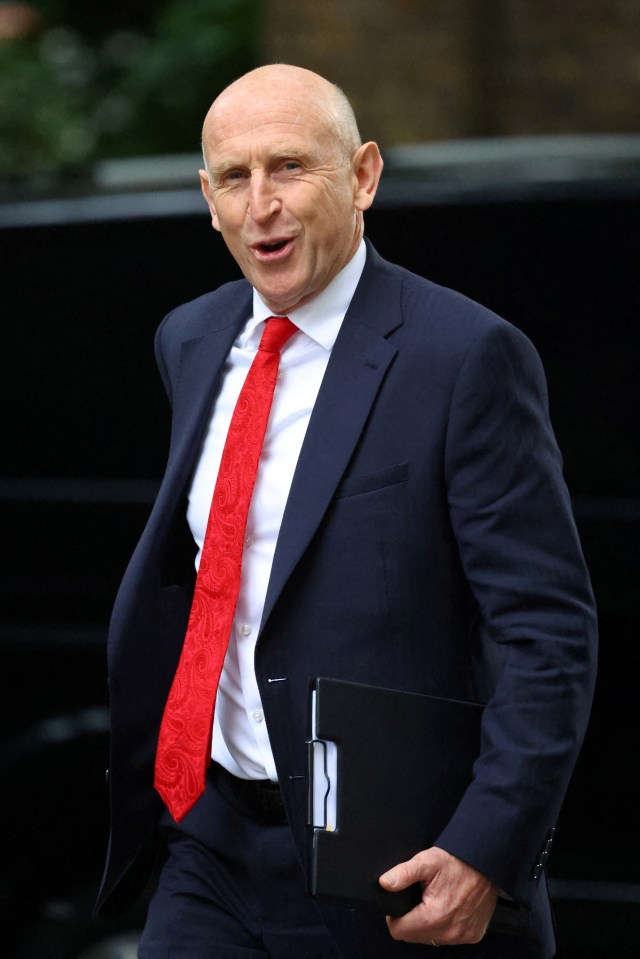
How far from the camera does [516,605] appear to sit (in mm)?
1792

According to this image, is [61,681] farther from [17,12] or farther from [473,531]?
[17,12]

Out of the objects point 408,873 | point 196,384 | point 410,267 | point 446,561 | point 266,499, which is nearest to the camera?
point 408,873

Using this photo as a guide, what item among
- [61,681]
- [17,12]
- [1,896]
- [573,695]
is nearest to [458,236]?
[61,681]

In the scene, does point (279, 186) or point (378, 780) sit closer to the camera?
point (378, 780)

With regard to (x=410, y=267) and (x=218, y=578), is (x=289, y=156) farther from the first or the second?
(x=410, y=267)

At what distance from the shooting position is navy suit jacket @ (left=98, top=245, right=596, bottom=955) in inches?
70.0

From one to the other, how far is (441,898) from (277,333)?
0.75 metres

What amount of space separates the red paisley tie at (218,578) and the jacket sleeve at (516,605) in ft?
0.94

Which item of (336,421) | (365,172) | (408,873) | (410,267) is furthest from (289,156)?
(410,267)

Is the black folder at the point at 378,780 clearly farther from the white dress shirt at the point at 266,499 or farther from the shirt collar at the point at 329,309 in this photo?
the shirt collar at the point at 329,309

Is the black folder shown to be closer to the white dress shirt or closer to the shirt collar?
the white dress shirt

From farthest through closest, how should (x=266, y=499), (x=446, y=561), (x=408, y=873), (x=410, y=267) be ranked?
(x=410, y=267) → (x=266, y=499) → (x=446, y=561) → (x=408, y=873)

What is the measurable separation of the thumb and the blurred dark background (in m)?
1.79

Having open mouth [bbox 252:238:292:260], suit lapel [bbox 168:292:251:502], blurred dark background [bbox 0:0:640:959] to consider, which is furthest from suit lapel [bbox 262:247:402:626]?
blurred dark background [bbox 0:0:640:959]
